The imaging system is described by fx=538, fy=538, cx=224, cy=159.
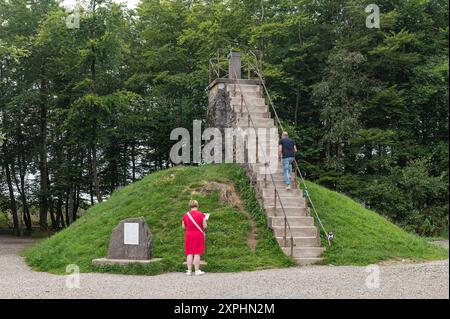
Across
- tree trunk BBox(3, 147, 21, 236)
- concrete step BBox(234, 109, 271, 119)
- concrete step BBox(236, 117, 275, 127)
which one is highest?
concrete step BBox(234, 109, 271, 119)

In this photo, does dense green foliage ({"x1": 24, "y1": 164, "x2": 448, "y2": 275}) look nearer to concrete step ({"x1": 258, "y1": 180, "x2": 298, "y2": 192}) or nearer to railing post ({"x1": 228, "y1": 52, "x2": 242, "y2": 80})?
concrete step ({"x1": 258, "y1": 180, "x2": 298, "y2": 192})

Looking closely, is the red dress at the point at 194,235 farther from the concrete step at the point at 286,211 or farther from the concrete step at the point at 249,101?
the concrete step at the point at 249,101

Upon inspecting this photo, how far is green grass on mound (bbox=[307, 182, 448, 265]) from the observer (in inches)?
601

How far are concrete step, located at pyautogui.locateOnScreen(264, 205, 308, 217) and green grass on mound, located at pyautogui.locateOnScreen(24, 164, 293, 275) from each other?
34 centimetres

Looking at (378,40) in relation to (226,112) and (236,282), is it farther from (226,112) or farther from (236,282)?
(236,282)

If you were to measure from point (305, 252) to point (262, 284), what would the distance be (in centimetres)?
373

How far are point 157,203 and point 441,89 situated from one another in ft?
62.5

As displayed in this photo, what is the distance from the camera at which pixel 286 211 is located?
16375mm

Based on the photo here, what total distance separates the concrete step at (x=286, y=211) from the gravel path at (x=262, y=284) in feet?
8.06

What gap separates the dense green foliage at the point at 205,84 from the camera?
30938 millimetres

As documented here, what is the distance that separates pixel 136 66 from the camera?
38812 millimetres

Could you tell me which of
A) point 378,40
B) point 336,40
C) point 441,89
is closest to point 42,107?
point 336,40

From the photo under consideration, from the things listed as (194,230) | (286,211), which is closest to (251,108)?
(286,211)

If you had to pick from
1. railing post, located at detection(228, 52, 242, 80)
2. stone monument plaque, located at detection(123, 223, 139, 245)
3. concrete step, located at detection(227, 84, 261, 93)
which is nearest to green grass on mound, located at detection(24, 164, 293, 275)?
stone monument plaque, located at detection(123, 223, 139, 245)
